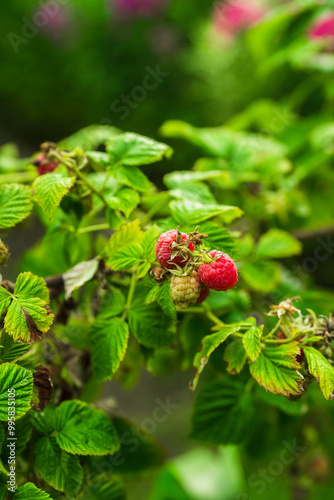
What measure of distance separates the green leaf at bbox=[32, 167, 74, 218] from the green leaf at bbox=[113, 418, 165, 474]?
0.27 metres

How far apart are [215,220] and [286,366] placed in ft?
0.54

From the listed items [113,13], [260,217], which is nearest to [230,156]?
[260,217]

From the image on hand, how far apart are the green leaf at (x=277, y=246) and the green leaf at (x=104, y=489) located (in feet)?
0.95

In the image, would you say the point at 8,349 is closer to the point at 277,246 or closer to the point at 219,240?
the point at 219,240

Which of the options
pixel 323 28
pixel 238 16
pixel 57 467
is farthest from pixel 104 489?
pixel 238 16

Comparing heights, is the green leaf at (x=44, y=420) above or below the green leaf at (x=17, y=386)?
below

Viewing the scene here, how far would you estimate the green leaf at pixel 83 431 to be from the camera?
0.37 m

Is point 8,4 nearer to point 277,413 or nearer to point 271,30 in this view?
point 271,30

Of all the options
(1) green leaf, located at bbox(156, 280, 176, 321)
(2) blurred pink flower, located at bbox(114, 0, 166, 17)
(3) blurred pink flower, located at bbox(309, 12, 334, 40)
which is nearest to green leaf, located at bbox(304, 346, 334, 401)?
(1) green leaf, located at bbox(156, 280, 176, 321)

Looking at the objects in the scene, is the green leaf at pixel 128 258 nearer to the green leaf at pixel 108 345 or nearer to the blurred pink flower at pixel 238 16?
the green leaf at pixel 108 345

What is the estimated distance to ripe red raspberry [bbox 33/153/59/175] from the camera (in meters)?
0.43

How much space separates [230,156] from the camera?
68 centimetres

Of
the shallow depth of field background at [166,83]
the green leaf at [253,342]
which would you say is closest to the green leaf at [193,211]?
the green leaf at [253,342]

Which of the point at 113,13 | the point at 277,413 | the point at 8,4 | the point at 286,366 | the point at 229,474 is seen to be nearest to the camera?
the point at 286,366
